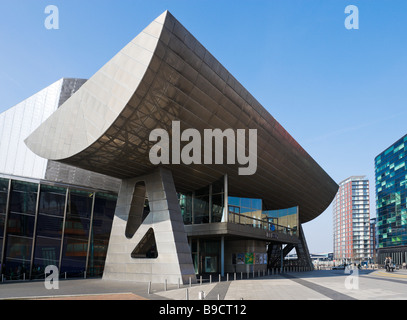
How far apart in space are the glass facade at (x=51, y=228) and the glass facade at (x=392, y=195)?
11318 centimetres

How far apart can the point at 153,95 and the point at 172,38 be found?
370 cm

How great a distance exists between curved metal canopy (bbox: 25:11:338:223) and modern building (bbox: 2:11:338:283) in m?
0.07

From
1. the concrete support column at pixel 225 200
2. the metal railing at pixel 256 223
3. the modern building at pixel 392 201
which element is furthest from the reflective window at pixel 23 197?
the modern building at pixel 392 201

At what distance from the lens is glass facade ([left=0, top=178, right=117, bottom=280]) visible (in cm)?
2902

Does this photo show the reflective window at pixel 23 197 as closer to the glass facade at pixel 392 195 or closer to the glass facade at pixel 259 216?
the glass facade at pixel 259 216

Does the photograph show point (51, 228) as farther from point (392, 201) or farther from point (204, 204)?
point (392, 201)

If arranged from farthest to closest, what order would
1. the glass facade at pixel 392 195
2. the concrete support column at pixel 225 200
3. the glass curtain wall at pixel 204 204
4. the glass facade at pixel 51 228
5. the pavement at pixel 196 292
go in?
1. the glass facade at pixel 392 195
2. the glass curtain wall at pixel 204 204
3. the concrete support column at pixel 225 200
4. the glass facade at pixel 51 228
5. the pavement at pixel 196 292

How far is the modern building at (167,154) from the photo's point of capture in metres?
21.8

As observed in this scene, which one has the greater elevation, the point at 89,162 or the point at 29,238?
the point at 89,162

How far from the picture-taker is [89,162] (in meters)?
28.3

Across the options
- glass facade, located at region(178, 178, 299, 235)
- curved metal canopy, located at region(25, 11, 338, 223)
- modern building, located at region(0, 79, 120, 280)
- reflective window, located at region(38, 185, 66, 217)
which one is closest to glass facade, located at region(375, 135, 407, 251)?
glass facade, located at region(178, 178, 299, 235)

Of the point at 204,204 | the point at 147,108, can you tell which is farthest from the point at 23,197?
the point at 204,204
